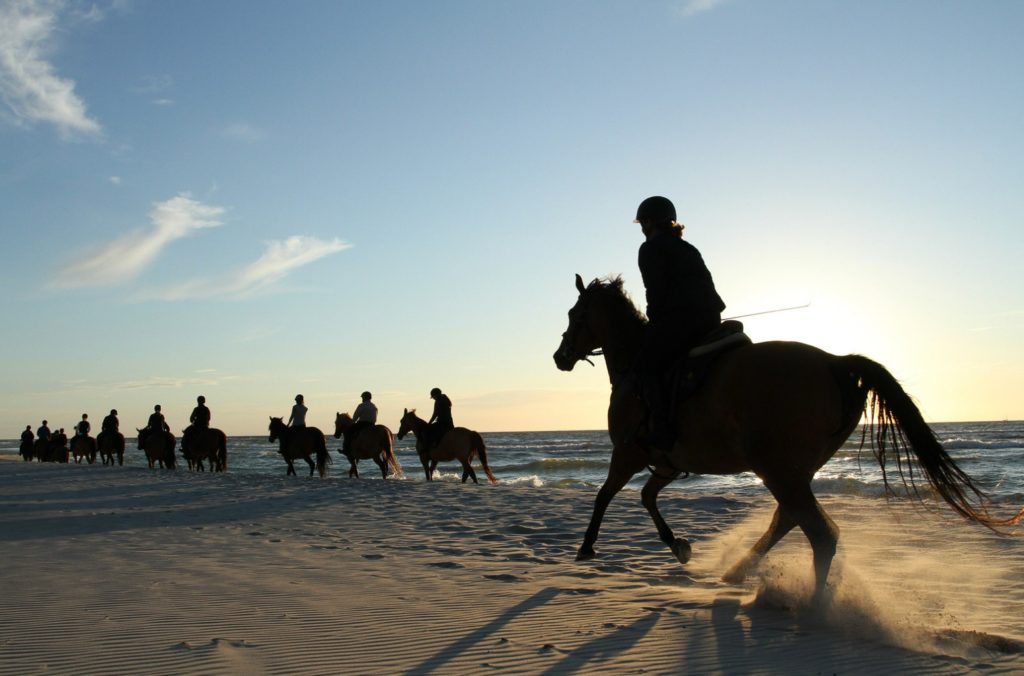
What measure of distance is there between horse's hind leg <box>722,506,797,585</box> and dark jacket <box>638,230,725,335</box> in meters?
1.55

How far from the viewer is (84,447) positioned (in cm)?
3712

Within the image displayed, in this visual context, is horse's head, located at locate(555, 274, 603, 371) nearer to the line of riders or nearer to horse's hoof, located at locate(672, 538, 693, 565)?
horse's hoof, located at locate(672, 538, 693, 565)

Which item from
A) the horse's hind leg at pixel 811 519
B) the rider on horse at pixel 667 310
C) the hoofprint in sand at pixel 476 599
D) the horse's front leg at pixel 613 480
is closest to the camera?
the hoofprint in sand at pixel 476 599

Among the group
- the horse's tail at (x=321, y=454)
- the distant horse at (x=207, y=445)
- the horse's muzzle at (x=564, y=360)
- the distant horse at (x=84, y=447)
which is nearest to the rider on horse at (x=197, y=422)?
the distant horse at (x=207, y=445)

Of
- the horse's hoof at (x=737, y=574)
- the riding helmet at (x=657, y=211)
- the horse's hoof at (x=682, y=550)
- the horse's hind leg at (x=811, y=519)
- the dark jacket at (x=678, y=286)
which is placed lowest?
the horse's hoof at (x=737, y=574)

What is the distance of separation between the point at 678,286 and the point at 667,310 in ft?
0.66

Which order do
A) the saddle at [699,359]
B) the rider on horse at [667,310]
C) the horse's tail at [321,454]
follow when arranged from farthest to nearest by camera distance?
the horse's tail at [321,454] → the rider on horse at [667,310] → the saddle at [699,359]

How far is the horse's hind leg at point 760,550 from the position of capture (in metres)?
6.49

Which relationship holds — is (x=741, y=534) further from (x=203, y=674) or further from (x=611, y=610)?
(x=203, y=674)

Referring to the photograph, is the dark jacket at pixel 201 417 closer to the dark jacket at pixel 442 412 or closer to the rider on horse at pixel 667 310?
the dark jacket at pixel 442 412

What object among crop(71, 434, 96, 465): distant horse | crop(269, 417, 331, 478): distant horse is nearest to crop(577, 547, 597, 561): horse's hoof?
crop(269, 417, 331, 478): distant horse

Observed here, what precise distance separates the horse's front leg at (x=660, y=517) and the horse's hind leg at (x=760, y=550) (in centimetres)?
36

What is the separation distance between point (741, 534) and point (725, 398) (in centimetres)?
495

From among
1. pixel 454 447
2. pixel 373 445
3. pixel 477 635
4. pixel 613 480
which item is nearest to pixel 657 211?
pixel 613 480
